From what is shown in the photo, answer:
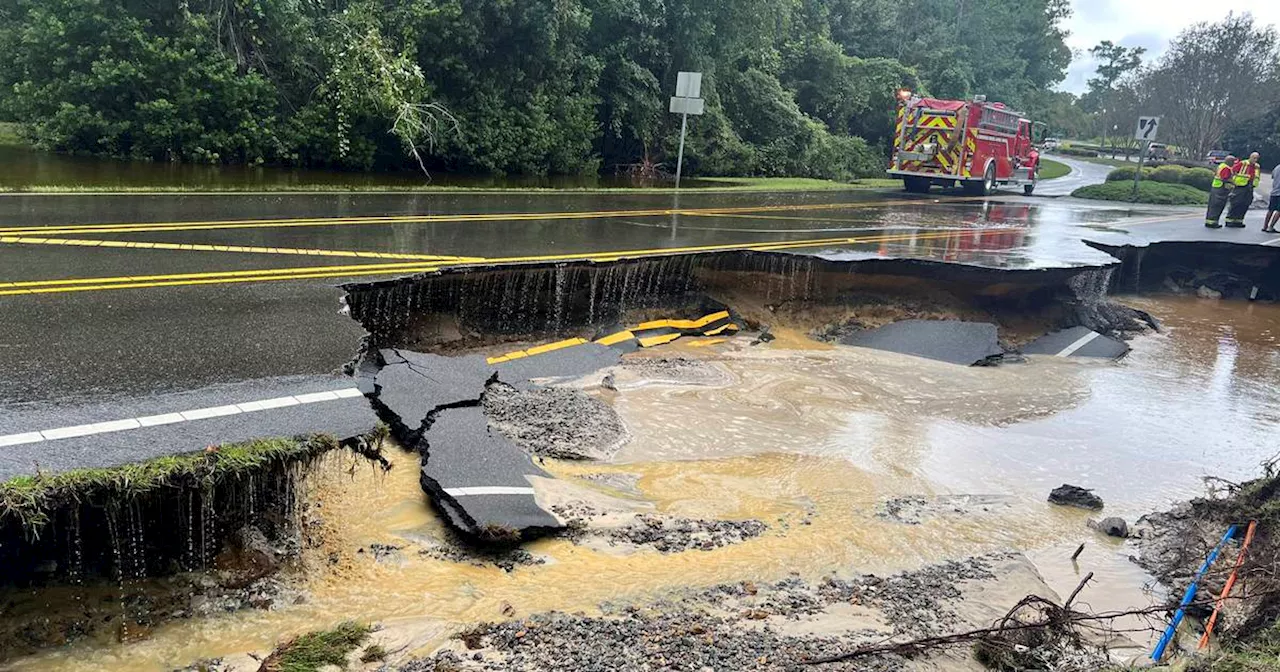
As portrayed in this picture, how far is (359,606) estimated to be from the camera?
459 centimetres

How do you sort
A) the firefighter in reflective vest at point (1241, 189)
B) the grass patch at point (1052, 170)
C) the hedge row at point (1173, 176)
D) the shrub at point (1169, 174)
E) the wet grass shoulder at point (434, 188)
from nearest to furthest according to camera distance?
the wet grass shoulder at point (434, 188) → the firefighter in reflective vest at point (1241, 189) → the hedge row at point (1173, 176) → the shrub at point (1169, 174) → the grass patch at point (1052, 170)

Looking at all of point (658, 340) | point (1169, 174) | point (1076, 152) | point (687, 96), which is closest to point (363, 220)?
point (658, 340)

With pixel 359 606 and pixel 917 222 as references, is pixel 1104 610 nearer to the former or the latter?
pixel 359 606

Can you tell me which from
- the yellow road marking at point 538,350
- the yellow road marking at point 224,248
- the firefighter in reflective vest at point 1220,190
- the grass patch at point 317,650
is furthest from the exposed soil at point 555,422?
the firefighter in reflective vest at point 1220,190

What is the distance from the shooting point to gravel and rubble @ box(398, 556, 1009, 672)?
13.4 ft

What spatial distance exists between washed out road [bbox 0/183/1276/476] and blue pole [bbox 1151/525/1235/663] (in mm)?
5348

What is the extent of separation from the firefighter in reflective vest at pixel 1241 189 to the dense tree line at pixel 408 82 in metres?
12.4

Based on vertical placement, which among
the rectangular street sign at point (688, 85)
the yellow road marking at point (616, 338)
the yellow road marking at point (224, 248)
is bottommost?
the yellow road marking at point (616, 338)

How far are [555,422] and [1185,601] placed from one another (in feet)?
14.7

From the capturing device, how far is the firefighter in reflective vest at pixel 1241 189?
1919 centimetres

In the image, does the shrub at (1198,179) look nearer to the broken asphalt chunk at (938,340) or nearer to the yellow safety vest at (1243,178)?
the yellow safety vest at (1243,178)

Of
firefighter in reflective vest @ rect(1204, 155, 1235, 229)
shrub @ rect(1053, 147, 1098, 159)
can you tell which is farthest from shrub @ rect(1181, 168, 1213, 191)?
shrub @ rect(1053, 147, 1098, 159)

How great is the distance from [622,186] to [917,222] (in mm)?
6927

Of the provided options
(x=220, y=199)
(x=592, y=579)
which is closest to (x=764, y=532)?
(x=592, y=579)
